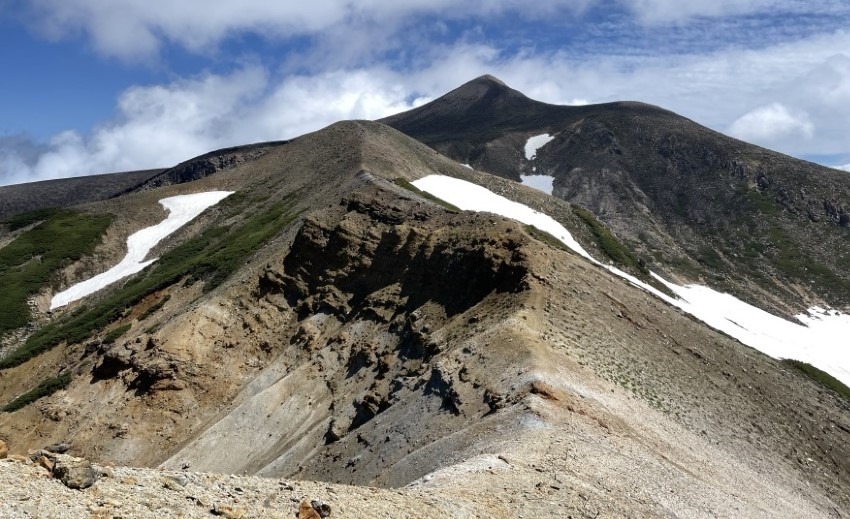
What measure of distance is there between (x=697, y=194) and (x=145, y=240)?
105035 mm

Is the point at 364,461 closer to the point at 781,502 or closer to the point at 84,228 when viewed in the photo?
the point at 781,502

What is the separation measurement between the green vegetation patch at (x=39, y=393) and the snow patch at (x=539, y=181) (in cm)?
11628

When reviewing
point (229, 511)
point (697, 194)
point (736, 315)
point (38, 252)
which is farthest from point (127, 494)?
point (697, 194)

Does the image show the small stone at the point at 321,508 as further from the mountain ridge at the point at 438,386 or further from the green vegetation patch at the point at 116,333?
the green vegetation patch at the point at 116,333

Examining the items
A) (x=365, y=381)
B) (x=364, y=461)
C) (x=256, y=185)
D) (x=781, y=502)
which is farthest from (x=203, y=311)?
(x=256, y=185)

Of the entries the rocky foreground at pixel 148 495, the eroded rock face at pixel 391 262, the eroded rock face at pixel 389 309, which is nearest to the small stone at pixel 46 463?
the rocky foreground at pixel 148 495

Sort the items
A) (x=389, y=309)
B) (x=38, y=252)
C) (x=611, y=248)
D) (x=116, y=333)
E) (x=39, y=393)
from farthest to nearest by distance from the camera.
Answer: (x=611, y=248) < (x=38, y=252) < (x=116, y=333) < (x=39, y=393) < (x=389, y=309)

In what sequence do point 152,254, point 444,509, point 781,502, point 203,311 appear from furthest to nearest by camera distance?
point 152,254
point 203,311
point 781,502
point 444,509

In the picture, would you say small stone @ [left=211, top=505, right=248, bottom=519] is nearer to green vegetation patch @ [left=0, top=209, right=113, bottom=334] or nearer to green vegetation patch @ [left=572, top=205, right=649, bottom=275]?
green vegetation patch @ [left=0, top=209, right=113, bottom=334]

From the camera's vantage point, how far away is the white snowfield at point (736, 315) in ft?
228

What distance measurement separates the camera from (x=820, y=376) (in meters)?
57.5

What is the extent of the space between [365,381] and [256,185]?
62.5m

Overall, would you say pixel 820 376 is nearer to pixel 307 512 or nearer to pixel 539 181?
pixel 307 512

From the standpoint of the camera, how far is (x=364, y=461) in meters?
24.6
